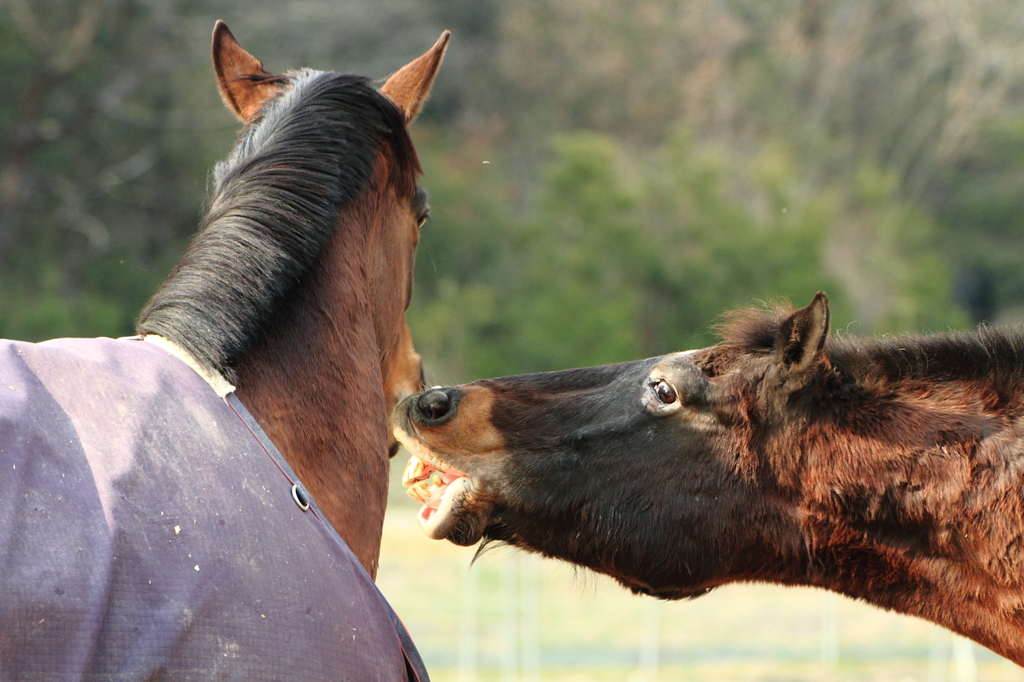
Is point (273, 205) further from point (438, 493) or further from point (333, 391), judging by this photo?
point (438, 493)

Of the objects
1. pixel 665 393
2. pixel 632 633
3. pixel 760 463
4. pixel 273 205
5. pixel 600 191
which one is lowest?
pixel 632 633

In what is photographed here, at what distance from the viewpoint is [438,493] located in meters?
2.78

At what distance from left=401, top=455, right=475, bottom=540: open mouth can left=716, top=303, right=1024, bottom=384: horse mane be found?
851 millimetres

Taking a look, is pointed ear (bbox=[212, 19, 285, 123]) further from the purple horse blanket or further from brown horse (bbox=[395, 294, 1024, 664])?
the purple horse blanket

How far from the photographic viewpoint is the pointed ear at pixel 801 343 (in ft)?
8.20

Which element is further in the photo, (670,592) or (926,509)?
(670,592)

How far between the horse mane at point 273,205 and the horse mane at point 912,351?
1.07 m

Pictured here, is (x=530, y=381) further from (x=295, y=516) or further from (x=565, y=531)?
(x=295, y=516)

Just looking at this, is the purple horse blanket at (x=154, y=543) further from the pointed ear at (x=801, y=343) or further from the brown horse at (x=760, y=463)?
the pointed ear at (x=801, y=343)

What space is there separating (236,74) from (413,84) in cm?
58

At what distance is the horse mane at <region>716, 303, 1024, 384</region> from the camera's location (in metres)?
2.65

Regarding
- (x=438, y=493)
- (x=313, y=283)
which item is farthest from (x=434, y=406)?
(x=313, y=283)

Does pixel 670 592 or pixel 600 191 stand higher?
pixel 670 592

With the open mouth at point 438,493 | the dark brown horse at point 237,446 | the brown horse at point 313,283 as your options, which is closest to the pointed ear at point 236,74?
the brown horse at point 313,283
